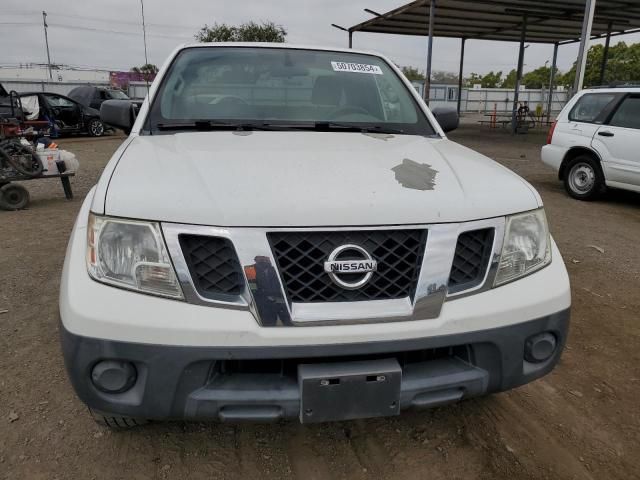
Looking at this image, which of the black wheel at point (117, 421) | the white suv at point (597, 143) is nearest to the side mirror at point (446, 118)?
the black wheel at point (117, 421)

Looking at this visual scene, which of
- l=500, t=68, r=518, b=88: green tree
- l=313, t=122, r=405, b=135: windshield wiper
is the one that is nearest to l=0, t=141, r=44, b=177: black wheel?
l=313, t=122, r=405, b=135: windshield wiper

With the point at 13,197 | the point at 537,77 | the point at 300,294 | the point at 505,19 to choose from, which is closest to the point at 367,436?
the point at 300,294

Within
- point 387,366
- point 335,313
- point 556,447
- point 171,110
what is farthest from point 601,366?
point 171,110

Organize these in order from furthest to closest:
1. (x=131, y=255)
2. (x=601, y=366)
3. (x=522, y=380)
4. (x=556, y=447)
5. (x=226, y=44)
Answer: (x=226, y=44), (x=601, y=366), (x=556, y=447), (x=522, y=380), (x=131, y=255)

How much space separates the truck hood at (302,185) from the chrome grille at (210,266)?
69 millimetres

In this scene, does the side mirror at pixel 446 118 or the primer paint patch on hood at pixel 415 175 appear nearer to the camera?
the primer paint patch on hood at pixel 415 175

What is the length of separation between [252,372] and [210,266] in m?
0.38

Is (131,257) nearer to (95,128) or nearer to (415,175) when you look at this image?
(415,175)

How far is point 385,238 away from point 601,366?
193 cm

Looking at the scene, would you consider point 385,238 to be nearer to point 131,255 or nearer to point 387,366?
point 387,366

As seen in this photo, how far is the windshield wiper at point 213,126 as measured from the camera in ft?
8.54

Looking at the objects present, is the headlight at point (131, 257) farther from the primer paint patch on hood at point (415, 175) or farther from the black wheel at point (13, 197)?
the black wheel at point (13, 197)

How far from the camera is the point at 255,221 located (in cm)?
158

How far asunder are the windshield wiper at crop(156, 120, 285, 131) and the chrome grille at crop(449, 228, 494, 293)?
4.19 ft
